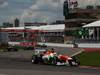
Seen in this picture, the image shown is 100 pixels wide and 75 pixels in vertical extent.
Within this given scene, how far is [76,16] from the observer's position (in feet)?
390

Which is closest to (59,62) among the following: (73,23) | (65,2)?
(73,23)

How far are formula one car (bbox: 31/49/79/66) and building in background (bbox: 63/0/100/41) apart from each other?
8397cm

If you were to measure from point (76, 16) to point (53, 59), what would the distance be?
90630 millimetres

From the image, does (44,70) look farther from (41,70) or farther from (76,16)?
(76,16)

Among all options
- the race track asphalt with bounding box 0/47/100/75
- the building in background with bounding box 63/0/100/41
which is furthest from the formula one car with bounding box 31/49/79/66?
the building in background with bounding box 63/0/100/41

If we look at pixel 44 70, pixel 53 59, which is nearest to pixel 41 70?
pixel 44 70

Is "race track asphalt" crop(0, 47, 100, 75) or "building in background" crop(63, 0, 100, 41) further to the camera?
"building in background" crop(63, 0, 100, 41)

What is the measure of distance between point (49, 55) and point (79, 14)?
90.5m

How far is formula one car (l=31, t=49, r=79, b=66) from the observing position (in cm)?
2862

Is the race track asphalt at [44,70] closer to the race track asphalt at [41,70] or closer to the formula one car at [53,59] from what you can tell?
the race track asphalt at [41,70]

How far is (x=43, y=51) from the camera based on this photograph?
31438mm

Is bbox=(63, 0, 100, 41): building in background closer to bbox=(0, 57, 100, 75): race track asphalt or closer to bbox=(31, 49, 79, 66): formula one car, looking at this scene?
bbox=(31, 49, 79, 66): formula one car

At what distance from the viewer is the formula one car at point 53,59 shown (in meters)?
28.6

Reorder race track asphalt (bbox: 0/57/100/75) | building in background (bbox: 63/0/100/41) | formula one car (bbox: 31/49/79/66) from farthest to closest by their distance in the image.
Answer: building in background (bbox: 63/0/100/41) < formula one car (bbox: 31/49/79/66) < race track asphalt (bbox: 0/57/100/75)
